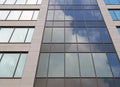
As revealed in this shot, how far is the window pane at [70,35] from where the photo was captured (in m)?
21.7

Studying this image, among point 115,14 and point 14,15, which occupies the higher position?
point 115,14

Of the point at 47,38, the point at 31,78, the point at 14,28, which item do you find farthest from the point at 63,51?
the point at 14,28

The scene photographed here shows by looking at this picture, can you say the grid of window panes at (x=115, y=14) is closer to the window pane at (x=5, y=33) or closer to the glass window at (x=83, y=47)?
the glass window at (x=83, y=47)

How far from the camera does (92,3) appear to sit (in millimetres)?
28031

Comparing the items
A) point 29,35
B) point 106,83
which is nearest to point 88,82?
point 106,83

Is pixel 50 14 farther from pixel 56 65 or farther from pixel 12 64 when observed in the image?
pixel 12 64

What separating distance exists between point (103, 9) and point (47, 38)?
10.1 m

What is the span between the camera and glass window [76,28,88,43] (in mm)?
21609

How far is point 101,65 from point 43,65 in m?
5.84

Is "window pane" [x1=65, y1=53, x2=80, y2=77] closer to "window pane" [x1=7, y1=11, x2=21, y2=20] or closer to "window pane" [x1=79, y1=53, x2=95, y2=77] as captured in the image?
"window pane" [x1=79, y1=53, x2=95, y2=77]

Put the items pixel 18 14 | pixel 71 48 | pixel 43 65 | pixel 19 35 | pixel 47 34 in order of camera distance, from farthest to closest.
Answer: pixel 18 14 → pixel 19 35 → pixel 47 34 → pixel 71 48 → pixel 43 65

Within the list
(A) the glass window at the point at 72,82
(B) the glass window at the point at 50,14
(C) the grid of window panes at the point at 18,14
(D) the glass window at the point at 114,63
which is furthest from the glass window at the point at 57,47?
(C) the grid of window panes at the point at 18,14

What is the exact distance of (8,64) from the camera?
63.1 ft

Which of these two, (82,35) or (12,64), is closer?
(12,64)
